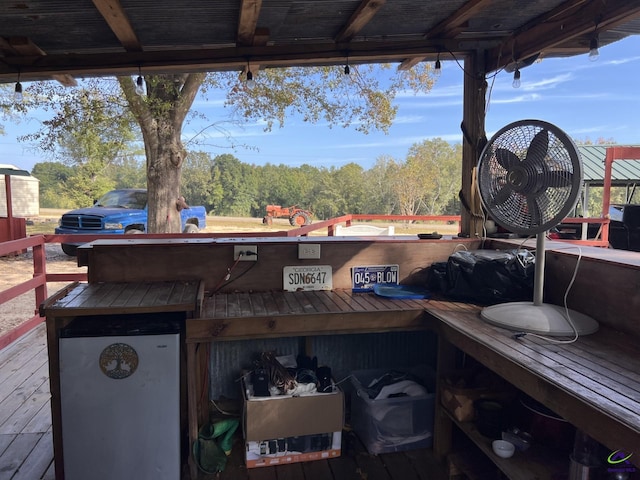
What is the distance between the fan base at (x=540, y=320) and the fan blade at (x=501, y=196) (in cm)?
48

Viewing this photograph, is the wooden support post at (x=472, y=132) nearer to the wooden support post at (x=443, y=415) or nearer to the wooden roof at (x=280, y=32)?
the wooden roof at (x=280, y=32)

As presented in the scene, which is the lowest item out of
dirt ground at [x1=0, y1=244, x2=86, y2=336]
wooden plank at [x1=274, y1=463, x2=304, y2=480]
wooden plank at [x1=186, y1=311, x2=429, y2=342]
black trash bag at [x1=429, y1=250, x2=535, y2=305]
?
dirt ground at [x1=0, y1=244, x2=86, y2=336]

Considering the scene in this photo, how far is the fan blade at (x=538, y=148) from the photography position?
194 centimetres

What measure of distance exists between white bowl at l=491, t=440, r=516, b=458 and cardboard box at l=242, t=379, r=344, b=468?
0.75 m

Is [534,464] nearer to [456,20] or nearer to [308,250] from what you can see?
[308,250]

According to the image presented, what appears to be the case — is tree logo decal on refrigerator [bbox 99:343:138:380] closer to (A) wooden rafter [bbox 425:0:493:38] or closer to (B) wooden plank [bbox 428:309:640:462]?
(B) wooden plank [bbox 428:309:640:462]

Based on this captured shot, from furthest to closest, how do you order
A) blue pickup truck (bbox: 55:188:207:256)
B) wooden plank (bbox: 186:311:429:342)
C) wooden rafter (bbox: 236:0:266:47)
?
blue pickup truck (bbox: 55:188:207:256), wooden rafter (bbox: 236:0:266:47), wooden plank (bbox: 186:311:429:342)

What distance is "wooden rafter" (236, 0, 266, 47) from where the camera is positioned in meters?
2.17

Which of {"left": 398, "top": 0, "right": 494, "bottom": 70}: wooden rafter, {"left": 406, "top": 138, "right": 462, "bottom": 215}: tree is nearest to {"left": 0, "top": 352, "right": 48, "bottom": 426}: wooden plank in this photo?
{"left": 398, "top": 0, "right": 494, "bottom": 70}: wooden rafter

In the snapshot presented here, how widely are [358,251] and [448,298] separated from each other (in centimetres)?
58

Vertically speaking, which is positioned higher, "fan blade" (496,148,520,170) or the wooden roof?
the wooden roof

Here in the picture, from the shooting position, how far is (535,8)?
247 cm

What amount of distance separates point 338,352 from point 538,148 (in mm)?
1632

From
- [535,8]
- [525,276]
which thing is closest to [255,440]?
[525,276]
